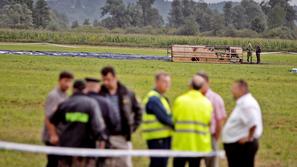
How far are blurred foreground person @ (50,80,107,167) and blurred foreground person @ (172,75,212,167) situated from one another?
112 centimetres

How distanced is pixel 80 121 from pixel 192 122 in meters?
1.56

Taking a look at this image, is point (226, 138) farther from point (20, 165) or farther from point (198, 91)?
point (20, 165)

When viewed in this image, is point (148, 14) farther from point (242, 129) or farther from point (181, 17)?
point (242, 129)

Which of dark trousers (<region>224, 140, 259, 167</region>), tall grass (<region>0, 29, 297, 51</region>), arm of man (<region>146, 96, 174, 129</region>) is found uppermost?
arm of man (<region>146, 96, 174, 129</region>)

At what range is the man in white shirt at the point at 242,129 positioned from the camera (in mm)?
9664

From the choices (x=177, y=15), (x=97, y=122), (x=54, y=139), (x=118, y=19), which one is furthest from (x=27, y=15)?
(x=97, y=122)

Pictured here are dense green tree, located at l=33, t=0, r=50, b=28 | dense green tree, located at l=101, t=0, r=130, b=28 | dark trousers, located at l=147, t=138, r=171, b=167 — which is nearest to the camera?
dark trousers, located at l=147, t=138, r=171, b=167

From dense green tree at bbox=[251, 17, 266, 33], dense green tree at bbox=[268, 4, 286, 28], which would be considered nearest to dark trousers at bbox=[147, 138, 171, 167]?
dense green tree at bbox=[251, 17, 266, 33]

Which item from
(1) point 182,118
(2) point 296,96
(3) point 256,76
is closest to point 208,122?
(1) point 182,118

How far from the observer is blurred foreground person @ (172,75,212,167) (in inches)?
360

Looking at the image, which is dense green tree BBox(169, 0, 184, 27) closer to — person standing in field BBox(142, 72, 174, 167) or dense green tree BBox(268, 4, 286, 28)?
dense green tree BBox(268, 4, 286, 28)

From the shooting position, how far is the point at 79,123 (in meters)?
8.61

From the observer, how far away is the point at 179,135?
9.18 meters

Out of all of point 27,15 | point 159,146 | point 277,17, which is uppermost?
point 27,15
